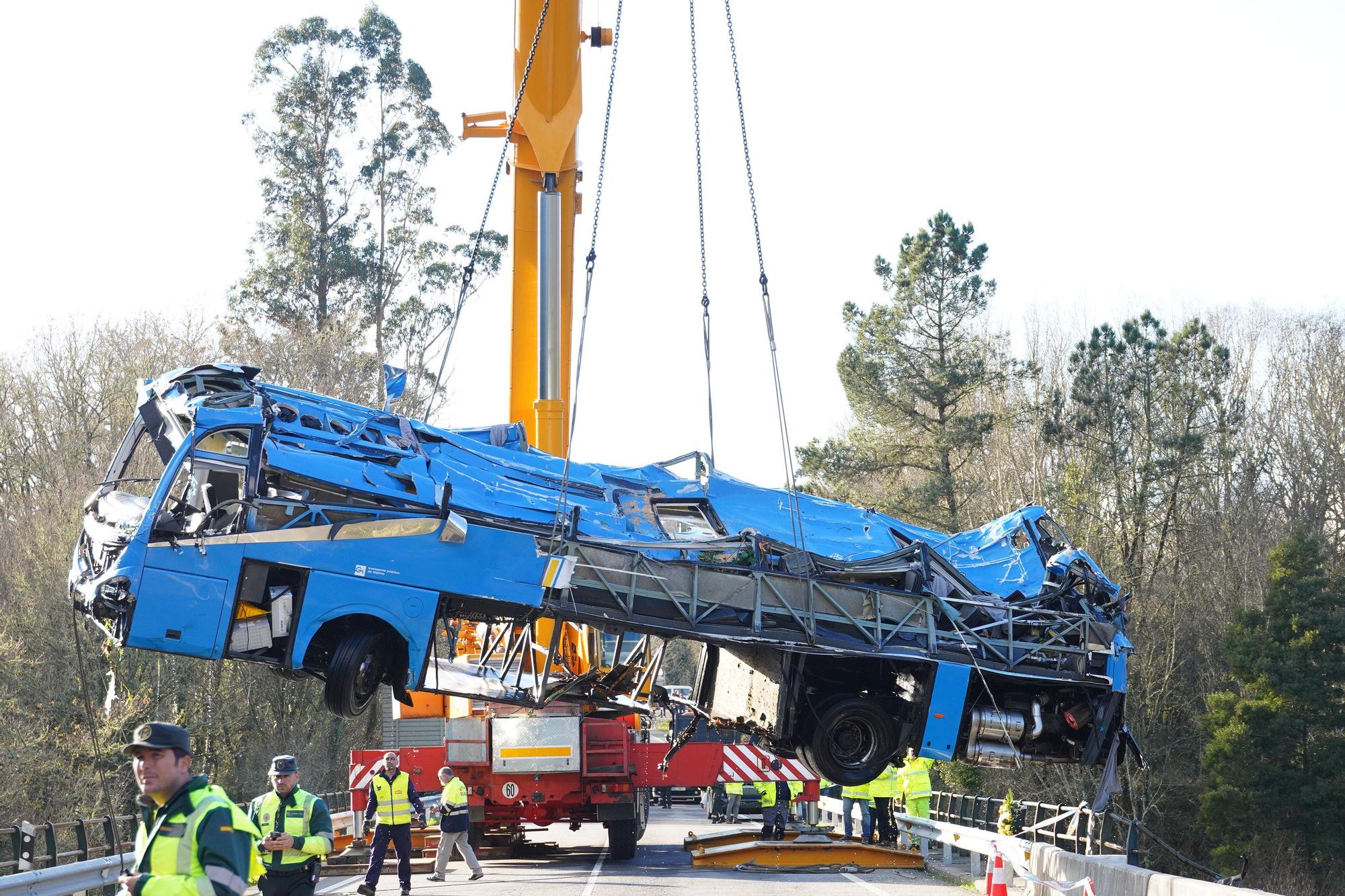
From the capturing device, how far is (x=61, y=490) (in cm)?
3127

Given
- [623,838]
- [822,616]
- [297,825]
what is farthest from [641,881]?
Answer: [297,825]

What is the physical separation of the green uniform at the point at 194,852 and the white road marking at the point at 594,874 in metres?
9.02

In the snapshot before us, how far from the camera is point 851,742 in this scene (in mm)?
13180

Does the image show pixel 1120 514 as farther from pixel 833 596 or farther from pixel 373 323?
pixel 833 596

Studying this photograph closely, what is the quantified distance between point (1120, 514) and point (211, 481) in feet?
106

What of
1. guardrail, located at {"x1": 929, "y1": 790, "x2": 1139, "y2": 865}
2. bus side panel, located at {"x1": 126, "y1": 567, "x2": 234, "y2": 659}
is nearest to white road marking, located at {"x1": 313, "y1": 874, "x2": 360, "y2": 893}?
Result: bus side panel, located at {"x1": 126, "y1": 567, "x2": 234, "y2": 659}

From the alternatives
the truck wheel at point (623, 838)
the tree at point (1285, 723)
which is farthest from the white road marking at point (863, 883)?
the tree at point (1285, 723)

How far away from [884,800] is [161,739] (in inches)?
586

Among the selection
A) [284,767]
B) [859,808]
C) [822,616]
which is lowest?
[859,808]

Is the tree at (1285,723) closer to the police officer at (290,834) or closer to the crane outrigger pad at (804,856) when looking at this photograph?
the crane outrigger pad at (804,856)

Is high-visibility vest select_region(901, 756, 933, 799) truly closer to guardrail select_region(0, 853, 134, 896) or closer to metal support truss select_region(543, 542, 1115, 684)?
metal support truss select_region(543, 542, 1115, 684)

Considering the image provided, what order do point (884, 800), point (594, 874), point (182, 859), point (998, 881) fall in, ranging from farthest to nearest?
point (884, 800) < point (594, 874) < point (998, 881) < point (182, 859)

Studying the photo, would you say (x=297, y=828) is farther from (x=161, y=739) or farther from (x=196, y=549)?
(x=161, y=739)

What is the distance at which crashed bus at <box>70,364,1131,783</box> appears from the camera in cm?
1056
